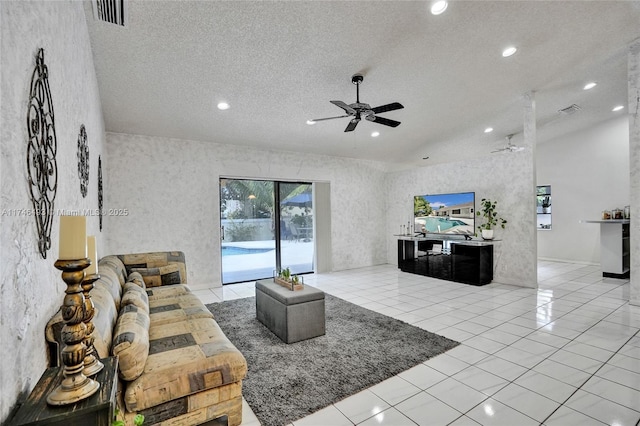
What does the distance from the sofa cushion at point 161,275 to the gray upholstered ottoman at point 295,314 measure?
1.50 m

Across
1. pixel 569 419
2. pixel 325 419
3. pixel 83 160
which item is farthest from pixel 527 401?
pixel 83 160

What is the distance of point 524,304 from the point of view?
14.2ft

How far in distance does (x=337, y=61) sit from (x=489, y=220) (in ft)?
13.9

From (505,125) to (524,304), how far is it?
150 inches

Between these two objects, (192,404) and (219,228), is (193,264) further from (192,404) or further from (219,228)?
(192,404)

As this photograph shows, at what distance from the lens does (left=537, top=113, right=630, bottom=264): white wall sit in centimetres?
671

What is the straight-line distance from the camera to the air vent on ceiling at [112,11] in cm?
228

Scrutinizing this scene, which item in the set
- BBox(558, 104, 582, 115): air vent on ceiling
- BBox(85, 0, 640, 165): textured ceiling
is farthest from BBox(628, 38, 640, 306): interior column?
BBox(558, 104, 582, 115): air vent on ceiling

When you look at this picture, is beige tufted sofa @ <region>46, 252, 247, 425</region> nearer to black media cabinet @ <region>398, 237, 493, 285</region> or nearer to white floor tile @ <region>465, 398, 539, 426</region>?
white floor tile @ <region>465, 398, 539, 426</region>

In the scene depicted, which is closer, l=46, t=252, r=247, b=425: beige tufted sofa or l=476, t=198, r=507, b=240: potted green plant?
l=46, t=252, r=247, b=425: beige tufted sofa

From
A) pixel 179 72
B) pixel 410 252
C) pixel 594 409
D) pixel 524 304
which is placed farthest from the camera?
pixel 410 252

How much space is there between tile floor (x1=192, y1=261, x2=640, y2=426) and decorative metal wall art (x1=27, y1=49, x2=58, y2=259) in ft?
5.60

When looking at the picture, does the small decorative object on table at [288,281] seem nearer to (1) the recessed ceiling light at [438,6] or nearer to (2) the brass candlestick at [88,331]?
(2) the brass candlestick at [88,331]

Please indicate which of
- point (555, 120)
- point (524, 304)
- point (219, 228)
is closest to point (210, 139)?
point (219, 228)
